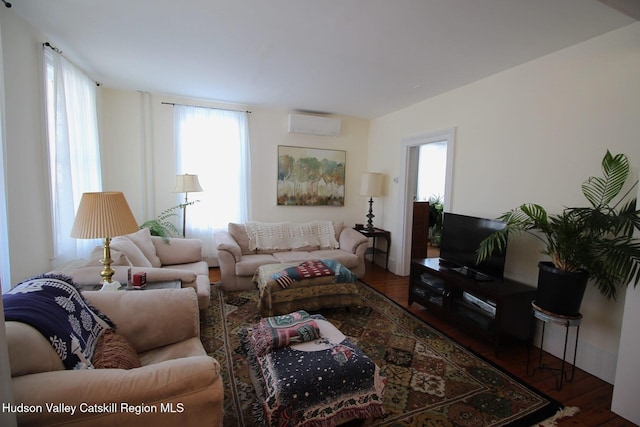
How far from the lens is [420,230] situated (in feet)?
17.6

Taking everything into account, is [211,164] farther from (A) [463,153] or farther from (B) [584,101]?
(B) [584,101]

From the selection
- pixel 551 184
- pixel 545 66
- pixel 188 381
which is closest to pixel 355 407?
pixel 188 381

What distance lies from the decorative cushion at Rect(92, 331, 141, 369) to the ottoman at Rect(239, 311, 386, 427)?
689 mm

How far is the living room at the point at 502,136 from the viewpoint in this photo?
2.12 metres

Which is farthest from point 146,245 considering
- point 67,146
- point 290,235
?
point 290,235

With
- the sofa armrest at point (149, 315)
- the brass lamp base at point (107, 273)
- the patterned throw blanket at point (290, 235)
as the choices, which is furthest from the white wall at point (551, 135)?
the brass lamp base at point (107, 273)

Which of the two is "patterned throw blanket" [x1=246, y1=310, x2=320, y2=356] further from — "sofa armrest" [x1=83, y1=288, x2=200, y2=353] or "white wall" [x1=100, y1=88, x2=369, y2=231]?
"white wall" [x1=100, y1=88, x2=369, y2=231]

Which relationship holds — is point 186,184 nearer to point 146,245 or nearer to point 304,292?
point 146,245

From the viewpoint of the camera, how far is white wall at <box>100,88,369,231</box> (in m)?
4.02

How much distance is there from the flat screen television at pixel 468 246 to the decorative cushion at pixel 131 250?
10.1 ft

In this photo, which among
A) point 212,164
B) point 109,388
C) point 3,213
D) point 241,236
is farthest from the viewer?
point 212,164

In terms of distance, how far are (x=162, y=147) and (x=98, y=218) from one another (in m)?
2.82

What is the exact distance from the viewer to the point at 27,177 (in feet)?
7.52

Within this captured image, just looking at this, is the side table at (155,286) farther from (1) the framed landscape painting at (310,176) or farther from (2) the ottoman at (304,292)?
(1) the framed landscape painting at (310,176)
